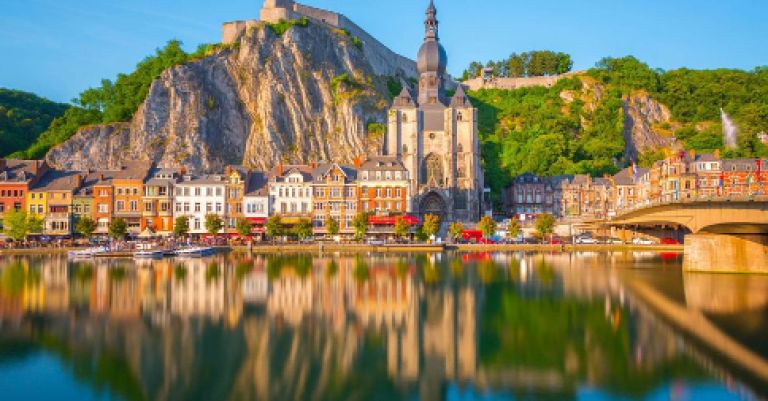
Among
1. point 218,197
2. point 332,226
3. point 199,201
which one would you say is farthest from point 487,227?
point 199,201

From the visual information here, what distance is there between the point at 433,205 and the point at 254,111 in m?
33.9

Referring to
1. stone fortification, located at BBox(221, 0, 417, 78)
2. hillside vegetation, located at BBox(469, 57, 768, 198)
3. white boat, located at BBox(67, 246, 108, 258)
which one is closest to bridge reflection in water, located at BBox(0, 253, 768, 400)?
white boat, located at BBox(67, 246, 108, 258)

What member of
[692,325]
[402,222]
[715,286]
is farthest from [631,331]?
[402,222]

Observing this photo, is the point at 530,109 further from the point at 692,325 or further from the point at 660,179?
the point at 692,325

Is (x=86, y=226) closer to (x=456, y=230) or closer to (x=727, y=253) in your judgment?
(x=456, y=230)

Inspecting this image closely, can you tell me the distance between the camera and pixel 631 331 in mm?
25484

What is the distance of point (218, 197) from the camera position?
259 ft

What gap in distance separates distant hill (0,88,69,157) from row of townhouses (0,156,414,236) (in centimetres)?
2336

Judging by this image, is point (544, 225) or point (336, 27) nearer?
point (544, 225)

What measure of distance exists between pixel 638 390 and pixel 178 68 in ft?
309

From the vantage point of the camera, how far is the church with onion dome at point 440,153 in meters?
87.6

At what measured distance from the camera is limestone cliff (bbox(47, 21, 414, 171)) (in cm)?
9588

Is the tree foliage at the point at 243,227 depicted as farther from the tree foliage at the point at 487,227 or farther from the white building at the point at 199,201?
the tree foliage at the point at 487,227

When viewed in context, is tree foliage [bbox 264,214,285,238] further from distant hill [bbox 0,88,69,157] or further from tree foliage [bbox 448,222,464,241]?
distant hill [bbox 0,88,69,157]
